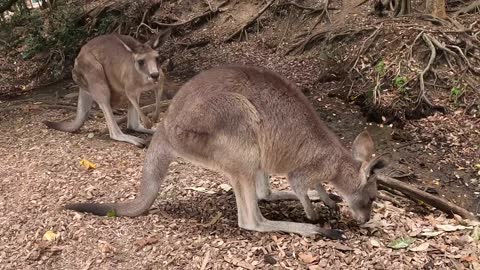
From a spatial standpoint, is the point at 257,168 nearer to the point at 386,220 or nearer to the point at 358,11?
the point at 386,220

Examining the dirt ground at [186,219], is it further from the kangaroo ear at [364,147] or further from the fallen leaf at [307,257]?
the kangaroo ear at [364,147]

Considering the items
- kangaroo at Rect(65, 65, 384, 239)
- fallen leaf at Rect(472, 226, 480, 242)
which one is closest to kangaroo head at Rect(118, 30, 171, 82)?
kangaroo at Rect(65, 65, 384, 239)

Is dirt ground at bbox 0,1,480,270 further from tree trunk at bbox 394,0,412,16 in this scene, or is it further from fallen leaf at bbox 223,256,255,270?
tree trunk at bbox 394,0,412,16

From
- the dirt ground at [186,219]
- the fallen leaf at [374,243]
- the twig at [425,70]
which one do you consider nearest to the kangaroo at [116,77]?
the dirt ground at [186,219]

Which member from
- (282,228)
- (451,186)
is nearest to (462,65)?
(451,186)

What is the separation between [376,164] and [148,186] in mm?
1641

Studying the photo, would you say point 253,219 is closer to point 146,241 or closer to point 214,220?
point 214,220

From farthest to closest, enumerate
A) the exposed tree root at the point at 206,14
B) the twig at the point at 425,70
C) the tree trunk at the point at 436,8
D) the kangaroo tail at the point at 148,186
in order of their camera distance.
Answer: the exposed tree root at the point at 206,14
the tree trunk at the point at 436,8
the twig at the point at 425,70
the kangaroo tail at the point at 148,186

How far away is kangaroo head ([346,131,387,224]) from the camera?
157 inches

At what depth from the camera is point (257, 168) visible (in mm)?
3947

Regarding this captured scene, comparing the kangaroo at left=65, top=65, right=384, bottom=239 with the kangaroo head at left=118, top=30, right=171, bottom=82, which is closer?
the kangaroo at left=65, top=65, right=384, bottom=239

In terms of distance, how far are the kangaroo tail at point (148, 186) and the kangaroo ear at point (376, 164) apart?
1404 mm

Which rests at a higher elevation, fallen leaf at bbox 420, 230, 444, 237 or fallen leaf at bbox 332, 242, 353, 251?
fallen leaf at bbox 332, 242, 353, 251

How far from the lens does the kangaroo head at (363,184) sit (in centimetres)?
399
